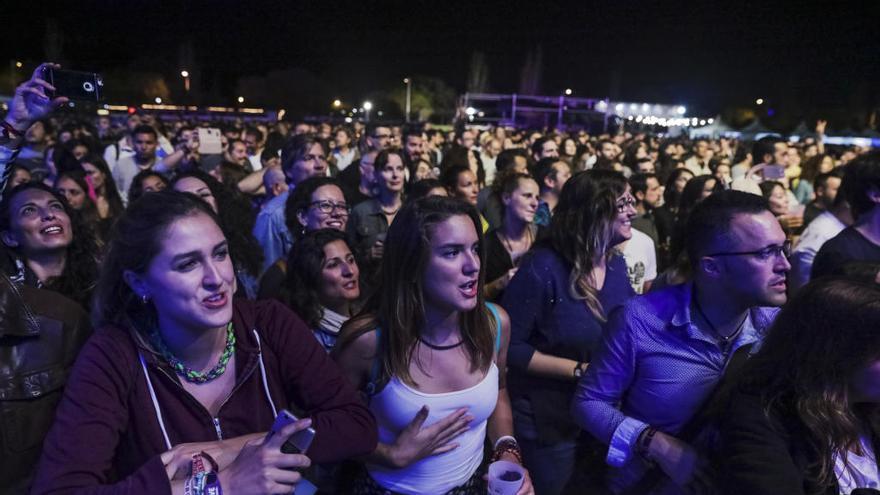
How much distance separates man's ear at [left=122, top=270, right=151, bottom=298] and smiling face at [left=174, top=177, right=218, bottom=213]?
8.14 ft

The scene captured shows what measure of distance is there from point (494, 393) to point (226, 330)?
108 centimetres

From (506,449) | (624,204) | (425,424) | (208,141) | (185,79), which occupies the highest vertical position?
(185,79)

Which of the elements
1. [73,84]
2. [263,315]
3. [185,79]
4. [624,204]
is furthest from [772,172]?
[185,79]

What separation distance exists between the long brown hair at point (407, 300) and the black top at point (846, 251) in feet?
6.75

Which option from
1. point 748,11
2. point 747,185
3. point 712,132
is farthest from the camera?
point 712,132

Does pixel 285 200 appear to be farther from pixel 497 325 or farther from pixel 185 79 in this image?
pixel 185 79

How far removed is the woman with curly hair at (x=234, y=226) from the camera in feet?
13.9

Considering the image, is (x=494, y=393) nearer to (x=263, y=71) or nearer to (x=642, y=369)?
(x=642, y=369)

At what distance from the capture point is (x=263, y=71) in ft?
200

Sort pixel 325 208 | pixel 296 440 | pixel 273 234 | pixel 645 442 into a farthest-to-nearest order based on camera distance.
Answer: pixel 273 234
pixel 325 208
pixel 645 442
pixel 296 440

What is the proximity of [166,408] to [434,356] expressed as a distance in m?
1.01

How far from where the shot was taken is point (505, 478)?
6.26ft

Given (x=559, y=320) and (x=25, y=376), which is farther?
(x=559, y=320)

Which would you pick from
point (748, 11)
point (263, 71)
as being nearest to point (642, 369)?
point (748, 11)
